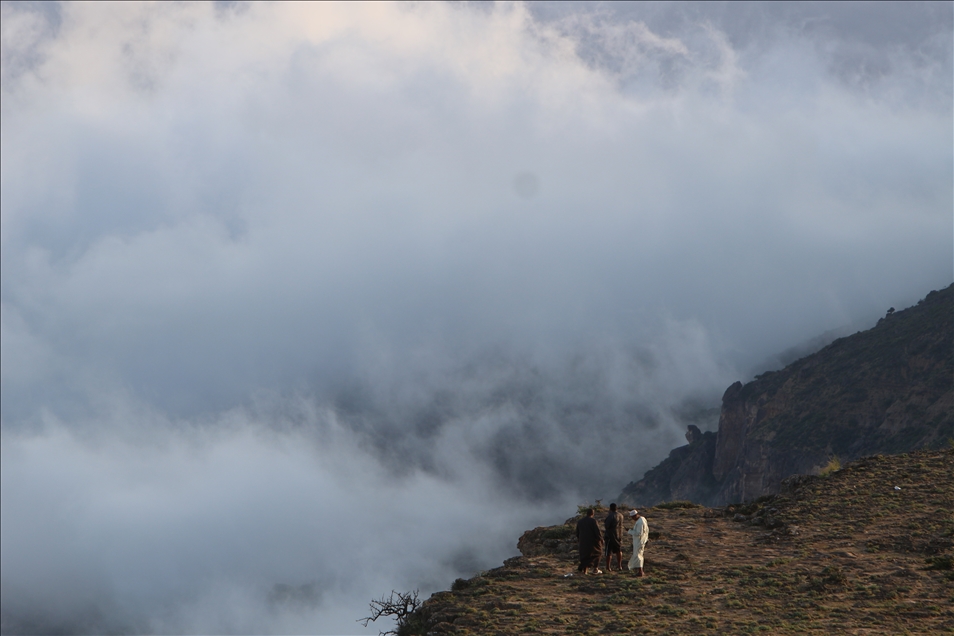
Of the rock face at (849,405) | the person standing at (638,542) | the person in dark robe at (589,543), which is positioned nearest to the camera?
the person in dark robe at (589,543)

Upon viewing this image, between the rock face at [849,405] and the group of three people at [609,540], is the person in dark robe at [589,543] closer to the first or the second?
the group of three people at [609,540]

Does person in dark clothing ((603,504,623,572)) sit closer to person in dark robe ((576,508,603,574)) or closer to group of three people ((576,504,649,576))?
group of three people ((576,504,649,576))

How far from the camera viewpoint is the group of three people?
95.1ft

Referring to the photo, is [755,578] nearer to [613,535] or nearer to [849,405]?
[613,535]

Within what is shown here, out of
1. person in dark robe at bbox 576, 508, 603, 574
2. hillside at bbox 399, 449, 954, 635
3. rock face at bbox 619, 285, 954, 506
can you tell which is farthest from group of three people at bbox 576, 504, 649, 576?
rock face at bbox 619, 285, 954, 506

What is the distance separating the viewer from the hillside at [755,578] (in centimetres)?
2584

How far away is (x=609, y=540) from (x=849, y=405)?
3457 inches

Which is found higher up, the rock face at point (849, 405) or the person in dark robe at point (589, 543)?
the rock face at point (849, 405)

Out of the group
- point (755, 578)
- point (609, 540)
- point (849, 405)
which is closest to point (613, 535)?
point (609, 540)

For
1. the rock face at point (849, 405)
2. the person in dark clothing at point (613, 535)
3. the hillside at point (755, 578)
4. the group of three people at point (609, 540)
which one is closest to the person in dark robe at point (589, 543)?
the group of three people at point (609, 540)

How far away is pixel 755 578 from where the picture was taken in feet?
96.8

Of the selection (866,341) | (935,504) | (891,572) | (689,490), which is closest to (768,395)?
(866,341)

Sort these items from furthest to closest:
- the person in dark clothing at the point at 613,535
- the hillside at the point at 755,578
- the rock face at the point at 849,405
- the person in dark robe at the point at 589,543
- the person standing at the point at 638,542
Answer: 1. the rock face at the point at 849,405
2. the person standing at the point at 638,542
3. the person in dark clothing at the point at 613,535
4. the person in dark robe at the point at 589,543
5. the hillside at the point at 755,578

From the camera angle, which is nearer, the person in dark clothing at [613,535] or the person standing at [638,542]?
the person in dark clothing at [613,535]
